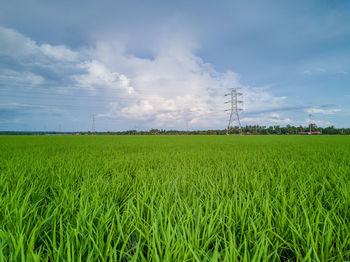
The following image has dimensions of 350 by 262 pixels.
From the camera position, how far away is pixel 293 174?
2.87 metres

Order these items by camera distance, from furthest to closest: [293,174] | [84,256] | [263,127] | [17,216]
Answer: [263,127] < [293,174] < [17,216] < [84,256]

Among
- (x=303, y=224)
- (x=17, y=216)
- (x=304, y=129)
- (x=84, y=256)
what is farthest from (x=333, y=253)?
(x=304, y=129)

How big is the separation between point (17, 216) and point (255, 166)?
370 centimetres

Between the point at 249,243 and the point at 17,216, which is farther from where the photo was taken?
the point at 17,216

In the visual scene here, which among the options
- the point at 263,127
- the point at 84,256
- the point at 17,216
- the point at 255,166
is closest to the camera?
the point at 84,256

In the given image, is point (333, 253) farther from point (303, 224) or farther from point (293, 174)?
point (293, 174)

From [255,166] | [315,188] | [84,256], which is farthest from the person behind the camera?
[255,166]

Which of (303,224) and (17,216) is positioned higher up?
(17,216)

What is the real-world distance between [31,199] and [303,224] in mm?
2672

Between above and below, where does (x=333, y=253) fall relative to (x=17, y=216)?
below

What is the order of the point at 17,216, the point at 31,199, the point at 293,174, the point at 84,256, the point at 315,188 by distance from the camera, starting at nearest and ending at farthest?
the point at 84,256
the point at 17,216
the point at 31,199
the point at 315,188
the point at 293,174

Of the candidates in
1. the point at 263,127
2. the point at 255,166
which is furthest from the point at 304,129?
the point at 255,166

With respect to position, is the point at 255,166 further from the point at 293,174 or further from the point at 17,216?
the point at 17,216

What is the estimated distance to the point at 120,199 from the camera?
2002 mm
